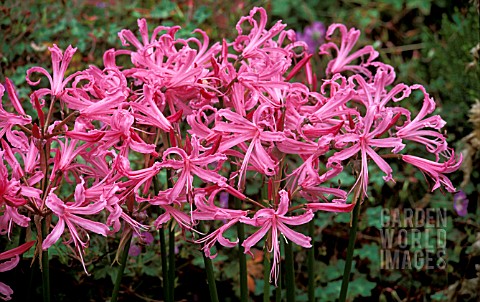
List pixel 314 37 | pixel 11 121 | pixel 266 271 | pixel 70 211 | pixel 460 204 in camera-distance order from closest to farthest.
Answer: pixel 70 211 < pixel 11 121 < pixel 266 271 < pixel 460 204 < pixel 314 37

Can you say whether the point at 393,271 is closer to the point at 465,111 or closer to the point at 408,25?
the point at 465,111

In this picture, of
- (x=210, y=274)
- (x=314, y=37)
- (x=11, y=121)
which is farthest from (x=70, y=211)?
(x=314, y=37)

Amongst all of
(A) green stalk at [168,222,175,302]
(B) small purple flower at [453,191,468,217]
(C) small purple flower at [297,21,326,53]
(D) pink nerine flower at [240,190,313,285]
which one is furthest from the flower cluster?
(C) small purple flower at [297,21,326,53]

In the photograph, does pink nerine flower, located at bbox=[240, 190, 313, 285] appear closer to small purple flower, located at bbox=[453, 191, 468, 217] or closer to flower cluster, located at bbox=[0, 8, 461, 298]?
flower cluster, located at bbox=[0, 8, 461, 298]

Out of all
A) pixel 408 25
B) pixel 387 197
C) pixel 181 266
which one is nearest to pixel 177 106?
pixel 181 266

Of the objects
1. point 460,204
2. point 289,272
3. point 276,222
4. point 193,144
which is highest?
point 193,144

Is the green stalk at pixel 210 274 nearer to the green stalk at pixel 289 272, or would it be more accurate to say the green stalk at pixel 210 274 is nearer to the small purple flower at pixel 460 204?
the green stalk at pixel 289 272

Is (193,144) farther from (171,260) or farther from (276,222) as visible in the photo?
(171,260)

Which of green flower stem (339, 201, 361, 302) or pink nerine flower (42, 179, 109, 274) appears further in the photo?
green flower stem (339, 201, 361, 302)
